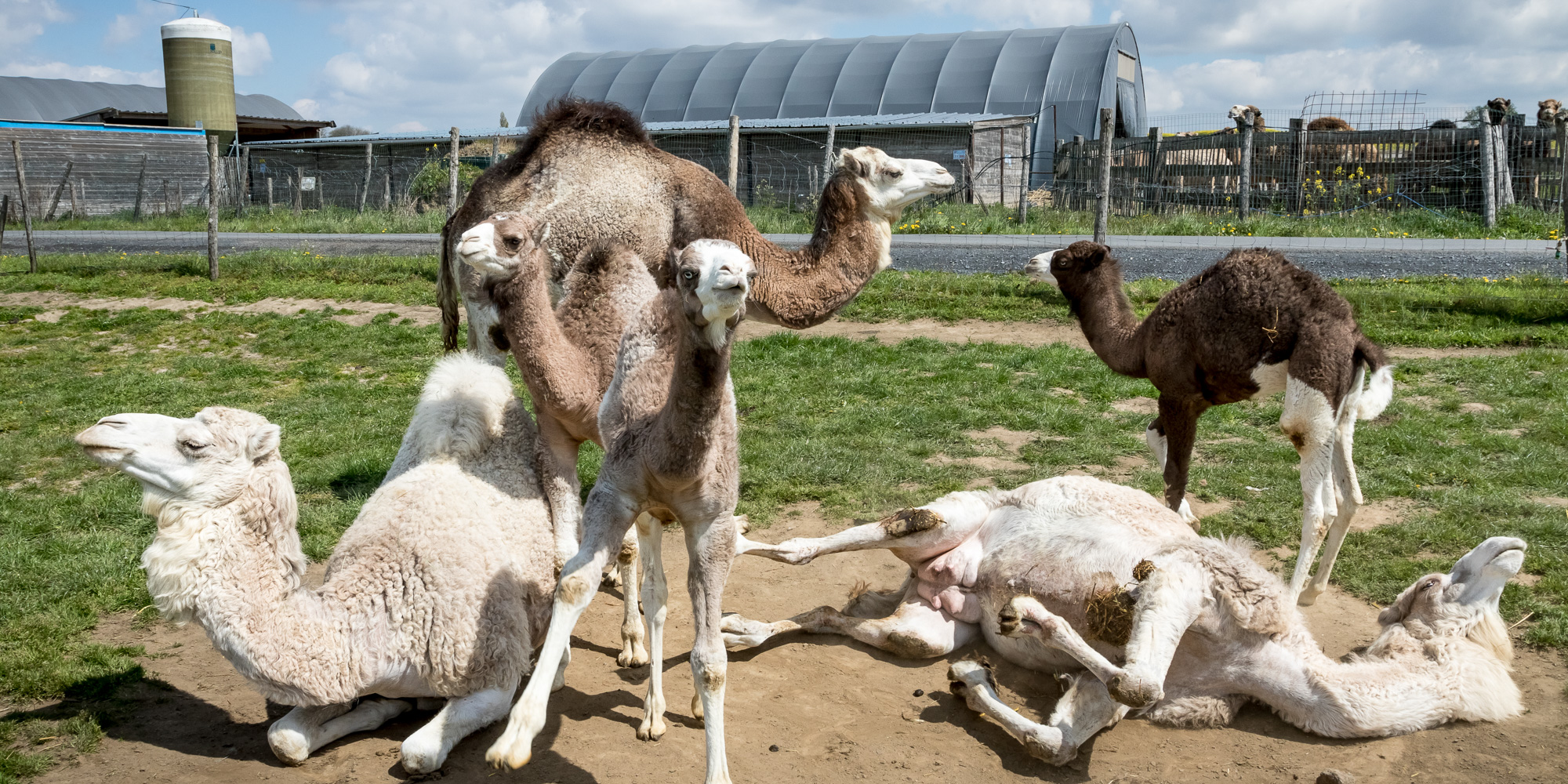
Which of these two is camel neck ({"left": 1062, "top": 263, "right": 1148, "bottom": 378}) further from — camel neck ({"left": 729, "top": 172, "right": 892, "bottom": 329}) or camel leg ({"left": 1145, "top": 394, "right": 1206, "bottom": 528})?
camel neck ({"left": 729, "top": 172, "right": 892, "bottom": 329})

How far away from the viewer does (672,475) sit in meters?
3.40

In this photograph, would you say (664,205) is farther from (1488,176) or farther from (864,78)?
(864,78)

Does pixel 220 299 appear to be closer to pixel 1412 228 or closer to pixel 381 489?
pixel 381 489

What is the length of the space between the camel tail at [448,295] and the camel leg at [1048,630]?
3.69m

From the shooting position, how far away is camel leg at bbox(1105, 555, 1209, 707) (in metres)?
3.61

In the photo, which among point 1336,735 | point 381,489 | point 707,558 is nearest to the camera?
point 707,558

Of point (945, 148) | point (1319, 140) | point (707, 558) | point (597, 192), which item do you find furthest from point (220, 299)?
point (1319, 140)

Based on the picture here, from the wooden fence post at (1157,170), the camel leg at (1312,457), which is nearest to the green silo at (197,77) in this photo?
the wooden fence post at (1157,170)

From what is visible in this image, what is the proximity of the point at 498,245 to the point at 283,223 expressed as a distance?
25565 millimetres

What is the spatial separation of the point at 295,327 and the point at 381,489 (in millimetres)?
9248

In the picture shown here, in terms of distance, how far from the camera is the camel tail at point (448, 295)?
242 inches

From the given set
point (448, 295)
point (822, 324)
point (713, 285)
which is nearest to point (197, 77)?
point (822, 324)

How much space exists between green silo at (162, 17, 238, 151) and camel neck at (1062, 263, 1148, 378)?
1631 inches

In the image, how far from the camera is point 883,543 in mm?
4762
